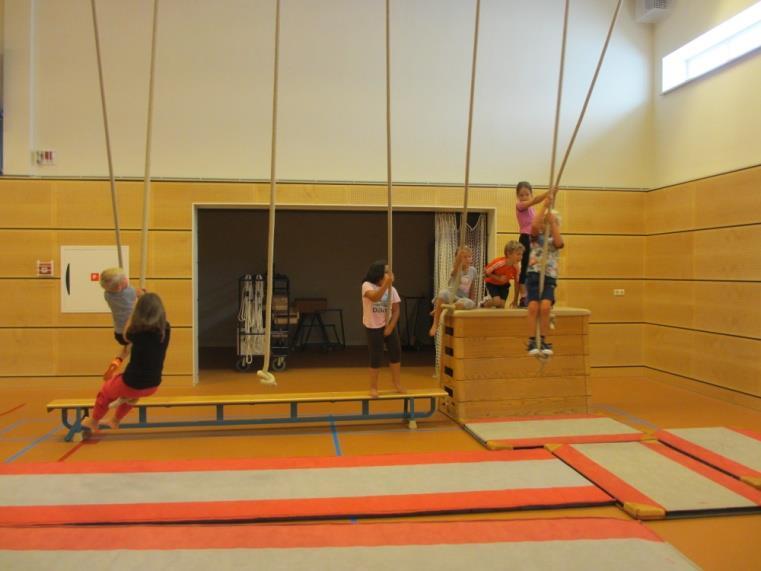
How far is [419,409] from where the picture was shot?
19.1ft

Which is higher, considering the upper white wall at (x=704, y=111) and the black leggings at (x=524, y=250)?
the upper white wall at (x=704, y=111)

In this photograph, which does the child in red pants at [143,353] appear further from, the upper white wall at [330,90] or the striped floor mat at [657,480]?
the upper white wall at [330,90]

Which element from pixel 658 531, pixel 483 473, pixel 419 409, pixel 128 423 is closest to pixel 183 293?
pixel 128 423

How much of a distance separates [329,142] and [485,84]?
83.0 inches

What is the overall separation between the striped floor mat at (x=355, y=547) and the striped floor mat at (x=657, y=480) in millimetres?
358

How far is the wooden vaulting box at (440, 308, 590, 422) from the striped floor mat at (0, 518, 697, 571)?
214cm

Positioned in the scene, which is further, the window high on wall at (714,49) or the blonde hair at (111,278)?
the window high on wall at (714,49)

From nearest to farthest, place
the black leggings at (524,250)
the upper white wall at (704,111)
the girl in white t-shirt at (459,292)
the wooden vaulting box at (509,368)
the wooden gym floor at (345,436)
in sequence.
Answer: the wooden gym floor at (345,436), the girl in white t-shirt at (459,292), the wooden vaulting box at (509,368), the black leggings at (524,250), the upper white wall at (704,111)

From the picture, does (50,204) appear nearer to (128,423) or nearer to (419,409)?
(128,423)

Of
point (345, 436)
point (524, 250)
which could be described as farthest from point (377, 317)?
point (524, 250)

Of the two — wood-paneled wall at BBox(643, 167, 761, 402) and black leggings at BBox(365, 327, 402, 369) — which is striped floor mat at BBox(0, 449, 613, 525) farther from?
wood-paneled wall at BBox(643, 167, 761, 402)

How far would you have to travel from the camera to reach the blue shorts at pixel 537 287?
427 cm


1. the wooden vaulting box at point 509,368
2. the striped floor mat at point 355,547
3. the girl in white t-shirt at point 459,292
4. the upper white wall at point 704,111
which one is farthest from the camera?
the upper white wall at point 704,111

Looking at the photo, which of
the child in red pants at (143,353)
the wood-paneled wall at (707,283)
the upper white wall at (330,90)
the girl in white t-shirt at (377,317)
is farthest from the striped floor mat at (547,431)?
the upper white wall at (330,90)
